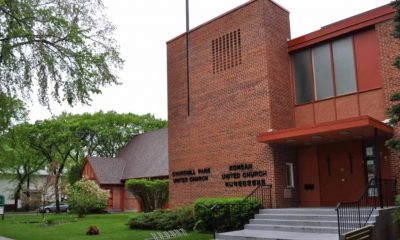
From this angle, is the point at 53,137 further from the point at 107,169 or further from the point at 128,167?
the point at 128,167

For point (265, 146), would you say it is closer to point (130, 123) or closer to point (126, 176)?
point (126, 176)

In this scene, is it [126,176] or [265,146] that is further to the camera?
[126,176]

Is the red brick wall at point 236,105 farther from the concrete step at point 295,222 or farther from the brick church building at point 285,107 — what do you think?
the concrete step at point 295,222

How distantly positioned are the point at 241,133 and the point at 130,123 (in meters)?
37.2

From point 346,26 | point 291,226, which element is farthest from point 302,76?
point 291,226

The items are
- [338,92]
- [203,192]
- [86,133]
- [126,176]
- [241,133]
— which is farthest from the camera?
[86,133]

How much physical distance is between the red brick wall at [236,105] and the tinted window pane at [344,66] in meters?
2.21

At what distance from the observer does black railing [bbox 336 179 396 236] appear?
38.7 ft

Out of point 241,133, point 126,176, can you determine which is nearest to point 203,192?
point 241,133

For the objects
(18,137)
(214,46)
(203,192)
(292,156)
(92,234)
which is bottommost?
(92,234)

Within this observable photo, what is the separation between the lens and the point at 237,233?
13.7m

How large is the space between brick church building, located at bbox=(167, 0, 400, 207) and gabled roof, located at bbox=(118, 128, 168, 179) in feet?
55.4

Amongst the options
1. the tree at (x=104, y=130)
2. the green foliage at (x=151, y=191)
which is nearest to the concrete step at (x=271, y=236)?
the green foliage at (x=151, y=191)

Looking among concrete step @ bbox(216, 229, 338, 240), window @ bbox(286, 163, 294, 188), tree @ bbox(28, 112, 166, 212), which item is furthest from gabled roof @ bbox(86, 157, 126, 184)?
concrete step @ bbox(216, 229, 338, 240)
